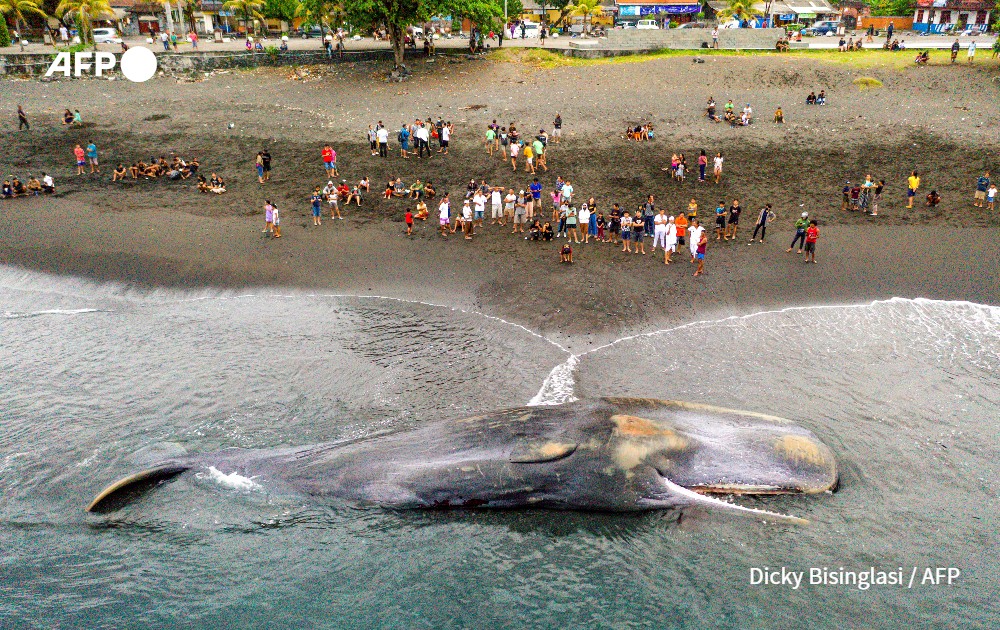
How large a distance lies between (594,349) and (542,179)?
625 inches

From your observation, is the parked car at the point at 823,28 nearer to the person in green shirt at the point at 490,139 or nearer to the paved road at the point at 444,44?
the paved road at the point at 444,44

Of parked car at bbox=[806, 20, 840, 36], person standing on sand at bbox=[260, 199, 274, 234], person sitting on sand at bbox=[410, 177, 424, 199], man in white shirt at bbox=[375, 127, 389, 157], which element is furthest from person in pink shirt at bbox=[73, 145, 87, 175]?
parked car at bbox=[806, 20, 840, 36]

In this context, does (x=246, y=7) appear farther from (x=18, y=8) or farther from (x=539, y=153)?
(x=539, y=153)

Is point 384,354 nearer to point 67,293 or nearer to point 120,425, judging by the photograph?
point 120,425

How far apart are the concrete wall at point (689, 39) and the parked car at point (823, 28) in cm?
1519

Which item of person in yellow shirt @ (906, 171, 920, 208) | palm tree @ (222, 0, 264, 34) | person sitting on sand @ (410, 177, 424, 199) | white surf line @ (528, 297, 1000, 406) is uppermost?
palm tree @ (222, 0, 264, 34)

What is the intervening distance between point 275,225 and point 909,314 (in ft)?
84.9

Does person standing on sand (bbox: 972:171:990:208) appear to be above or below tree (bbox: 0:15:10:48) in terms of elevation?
below

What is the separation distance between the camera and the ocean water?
11656 mm

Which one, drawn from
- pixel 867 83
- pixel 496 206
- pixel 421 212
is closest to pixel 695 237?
pixel 496 206

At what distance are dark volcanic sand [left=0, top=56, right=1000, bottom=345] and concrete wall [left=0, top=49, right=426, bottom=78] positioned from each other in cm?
334

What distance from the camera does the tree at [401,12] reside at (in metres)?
49.7

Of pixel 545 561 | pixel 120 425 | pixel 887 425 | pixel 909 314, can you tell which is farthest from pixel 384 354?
pixel 909 314

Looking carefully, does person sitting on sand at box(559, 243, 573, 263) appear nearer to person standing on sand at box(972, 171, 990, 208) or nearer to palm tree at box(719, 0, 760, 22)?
person standing on sand at box(972, 171, 990, 208)
